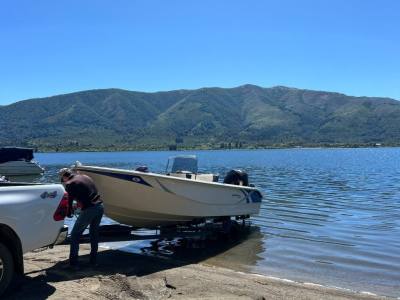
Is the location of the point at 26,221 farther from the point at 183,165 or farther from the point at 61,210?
the point at 183,165

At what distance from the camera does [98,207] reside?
9844 mm

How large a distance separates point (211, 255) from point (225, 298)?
439 centimetres

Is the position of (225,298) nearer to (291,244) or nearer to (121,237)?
(121,237)

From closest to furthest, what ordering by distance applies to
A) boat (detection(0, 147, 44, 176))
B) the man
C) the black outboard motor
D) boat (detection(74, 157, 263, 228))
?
the man → boat (detection(74, 157, 263, 228)) → the black outboard motor → boat (detection(0, 147, 44, 176))

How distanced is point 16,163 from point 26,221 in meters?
41.4

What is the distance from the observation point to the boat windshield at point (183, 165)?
15508 mm

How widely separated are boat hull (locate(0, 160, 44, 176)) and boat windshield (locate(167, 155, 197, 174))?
111ft

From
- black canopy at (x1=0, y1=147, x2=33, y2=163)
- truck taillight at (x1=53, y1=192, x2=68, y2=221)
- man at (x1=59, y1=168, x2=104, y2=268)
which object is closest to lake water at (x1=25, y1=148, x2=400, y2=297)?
man at (x1=59, y1=168, x2=104, y2=268)

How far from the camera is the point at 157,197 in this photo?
1191 centimetres

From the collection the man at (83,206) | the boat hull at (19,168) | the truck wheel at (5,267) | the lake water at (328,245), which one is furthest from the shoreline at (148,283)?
the boat hull at (19,168)

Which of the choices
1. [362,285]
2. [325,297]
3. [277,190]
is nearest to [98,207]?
[325,297]

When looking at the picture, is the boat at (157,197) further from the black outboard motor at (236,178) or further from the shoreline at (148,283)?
the shoreline at (148,283)

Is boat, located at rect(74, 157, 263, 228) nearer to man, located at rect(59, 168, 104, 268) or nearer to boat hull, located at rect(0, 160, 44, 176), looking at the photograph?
man, located at rect(59, 168, 104, 268)

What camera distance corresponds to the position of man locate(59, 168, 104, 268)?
952cm
